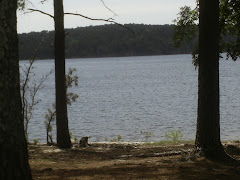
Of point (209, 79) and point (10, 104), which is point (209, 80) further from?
point (10, 104)

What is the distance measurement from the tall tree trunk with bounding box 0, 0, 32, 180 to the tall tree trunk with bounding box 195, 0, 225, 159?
4628 mm

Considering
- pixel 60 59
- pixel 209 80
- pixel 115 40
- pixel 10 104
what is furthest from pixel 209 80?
pixel 115 40

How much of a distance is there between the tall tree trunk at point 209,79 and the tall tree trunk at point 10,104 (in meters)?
4.63

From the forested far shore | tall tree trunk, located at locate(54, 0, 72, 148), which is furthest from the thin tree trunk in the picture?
the forested far shore

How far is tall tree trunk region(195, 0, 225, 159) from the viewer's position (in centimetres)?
883

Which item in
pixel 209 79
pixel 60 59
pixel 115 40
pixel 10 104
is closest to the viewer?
pixel 10 104

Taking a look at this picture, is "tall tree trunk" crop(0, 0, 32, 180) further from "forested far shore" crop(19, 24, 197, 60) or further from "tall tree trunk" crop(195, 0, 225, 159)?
"forested far shore" crop(19, 24, 197, 60)

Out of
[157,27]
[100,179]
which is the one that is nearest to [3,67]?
[100,179]

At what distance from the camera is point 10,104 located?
18.1ft

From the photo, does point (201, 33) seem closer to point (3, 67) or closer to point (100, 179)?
point (100, 179)

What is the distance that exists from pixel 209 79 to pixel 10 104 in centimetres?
480

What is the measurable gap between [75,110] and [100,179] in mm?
38797

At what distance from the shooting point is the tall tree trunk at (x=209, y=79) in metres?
8.83

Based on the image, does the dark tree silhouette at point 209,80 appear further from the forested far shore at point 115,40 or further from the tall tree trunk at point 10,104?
the forested far shore at point 115,40
